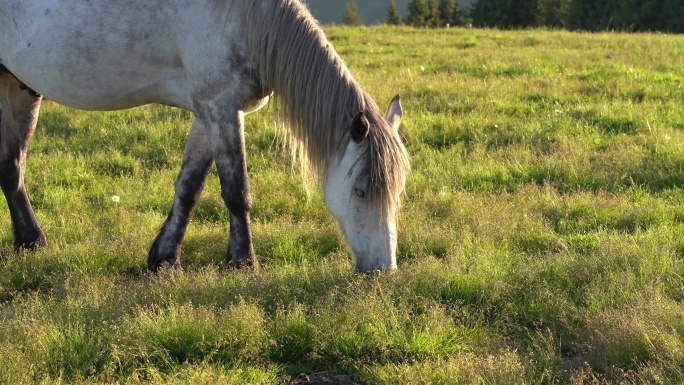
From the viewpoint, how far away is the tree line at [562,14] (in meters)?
43.0

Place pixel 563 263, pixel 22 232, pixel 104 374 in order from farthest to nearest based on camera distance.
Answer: pixel 22 232
pixel 563 263
pixel 104 374

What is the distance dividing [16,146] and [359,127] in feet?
10.8

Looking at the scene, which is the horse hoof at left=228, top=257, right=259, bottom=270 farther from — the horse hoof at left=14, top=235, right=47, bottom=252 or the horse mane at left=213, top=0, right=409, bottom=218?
the horse hoof at left=14, top=235, right=47, bottom=252

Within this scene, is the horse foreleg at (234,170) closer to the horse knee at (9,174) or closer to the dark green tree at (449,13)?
the horse knee at (9,174)

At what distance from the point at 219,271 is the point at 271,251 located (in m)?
0.45

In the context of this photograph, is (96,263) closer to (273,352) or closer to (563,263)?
(273,352)

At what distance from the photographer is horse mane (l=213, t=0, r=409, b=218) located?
15.7ft

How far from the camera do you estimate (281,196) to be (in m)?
7.09

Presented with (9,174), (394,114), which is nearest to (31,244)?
(9,174)

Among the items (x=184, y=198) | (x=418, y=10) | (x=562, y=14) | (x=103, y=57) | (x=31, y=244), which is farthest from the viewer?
(x=418, y=10)

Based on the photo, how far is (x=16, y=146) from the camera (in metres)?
6.42

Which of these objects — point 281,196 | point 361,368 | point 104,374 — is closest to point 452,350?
point 361,368

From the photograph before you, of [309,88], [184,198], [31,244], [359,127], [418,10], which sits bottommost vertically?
[31,244]

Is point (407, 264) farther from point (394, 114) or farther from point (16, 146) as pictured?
point (16, 146)
